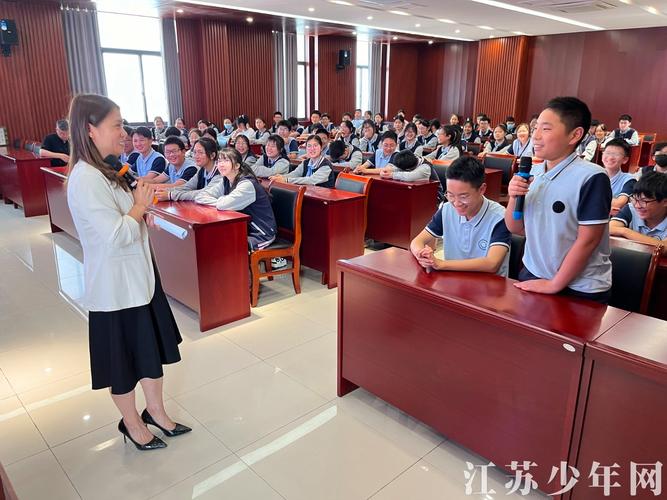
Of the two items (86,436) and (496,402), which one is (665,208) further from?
A: (86,436)

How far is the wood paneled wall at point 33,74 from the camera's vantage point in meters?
7.62

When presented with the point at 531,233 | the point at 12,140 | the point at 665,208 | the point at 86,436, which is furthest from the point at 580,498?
the point at 12,140

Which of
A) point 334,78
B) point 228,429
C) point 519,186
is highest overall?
point 334,78

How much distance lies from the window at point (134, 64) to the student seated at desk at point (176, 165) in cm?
571

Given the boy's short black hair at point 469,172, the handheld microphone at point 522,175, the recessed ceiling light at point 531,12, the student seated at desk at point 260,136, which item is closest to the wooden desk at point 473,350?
the handheld microphone at point 522,175

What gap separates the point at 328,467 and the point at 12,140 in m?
8.23

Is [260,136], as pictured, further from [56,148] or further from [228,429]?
[228,429]

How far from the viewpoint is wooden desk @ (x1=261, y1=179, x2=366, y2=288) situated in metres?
3.79

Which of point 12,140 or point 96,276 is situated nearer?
point 96,276

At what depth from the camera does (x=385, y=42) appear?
13359mm

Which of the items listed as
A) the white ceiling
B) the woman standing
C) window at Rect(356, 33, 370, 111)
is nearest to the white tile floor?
the woman standing

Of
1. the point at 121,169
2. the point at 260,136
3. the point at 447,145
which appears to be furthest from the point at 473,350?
the point at 260,136

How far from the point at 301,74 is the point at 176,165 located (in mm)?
8597

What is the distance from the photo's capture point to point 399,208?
460 cm
